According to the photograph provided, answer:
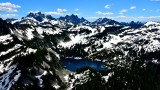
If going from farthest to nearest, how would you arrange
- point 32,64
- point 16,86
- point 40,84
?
point 32,64
point 40,84
point 16,86

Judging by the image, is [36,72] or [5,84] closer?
[5,84]

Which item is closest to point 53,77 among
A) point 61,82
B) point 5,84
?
point 61,82

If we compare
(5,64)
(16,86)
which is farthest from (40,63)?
(16,86)

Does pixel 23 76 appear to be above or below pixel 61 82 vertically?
Result: above

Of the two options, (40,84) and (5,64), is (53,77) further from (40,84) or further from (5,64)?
(5,64)

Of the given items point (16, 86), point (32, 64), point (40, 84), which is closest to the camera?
point (16, 86)

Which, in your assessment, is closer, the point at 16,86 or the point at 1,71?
the point at 16,86

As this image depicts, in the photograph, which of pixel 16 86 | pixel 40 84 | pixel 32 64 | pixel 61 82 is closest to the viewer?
pixel 16 86

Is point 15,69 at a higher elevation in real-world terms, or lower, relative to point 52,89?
higher

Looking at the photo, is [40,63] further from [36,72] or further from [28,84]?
[28,84]

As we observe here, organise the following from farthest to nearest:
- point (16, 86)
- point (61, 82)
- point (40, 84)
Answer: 1. point (61, 82)
2. point (40, 84)
3. point (16, 86)
